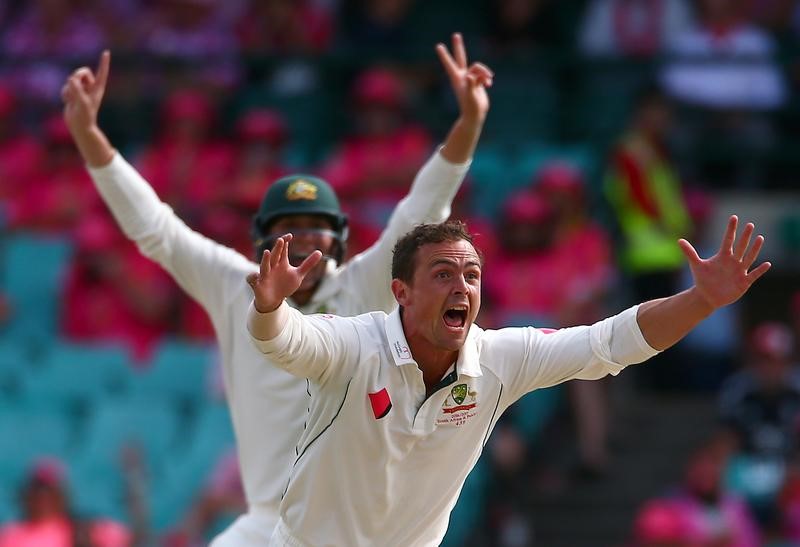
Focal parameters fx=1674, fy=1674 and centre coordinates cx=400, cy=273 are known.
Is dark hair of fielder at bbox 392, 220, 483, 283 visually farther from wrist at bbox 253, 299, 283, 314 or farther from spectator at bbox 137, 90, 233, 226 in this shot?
spectator at bbox 137, 90, 233, 226

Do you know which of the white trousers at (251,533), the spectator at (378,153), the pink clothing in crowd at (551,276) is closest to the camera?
the white trousers at (251,533)

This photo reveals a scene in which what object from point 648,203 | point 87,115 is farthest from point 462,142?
point 648,203

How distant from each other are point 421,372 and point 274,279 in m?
0.58

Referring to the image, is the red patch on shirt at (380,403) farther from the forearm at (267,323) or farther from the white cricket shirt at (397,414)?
the forearm at (267,323)

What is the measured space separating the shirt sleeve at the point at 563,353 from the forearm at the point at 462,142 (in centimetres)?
123

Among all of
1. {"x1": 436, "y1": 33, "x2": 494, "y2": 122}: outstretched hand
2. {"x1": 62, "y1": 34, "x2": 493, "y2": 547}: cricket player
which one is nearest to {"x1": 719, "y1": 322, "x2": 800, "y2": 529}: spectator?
{"x1": 436, "y1": 33, "x2": 494, "y2": 122}: outstretched hand

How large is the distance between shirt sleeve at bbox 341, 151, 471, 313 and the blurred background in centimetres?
285

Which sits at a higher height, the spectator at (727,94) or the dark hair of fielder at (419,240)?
the spectator at (727,94)

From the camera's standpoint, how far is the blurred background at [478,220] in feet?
30.2

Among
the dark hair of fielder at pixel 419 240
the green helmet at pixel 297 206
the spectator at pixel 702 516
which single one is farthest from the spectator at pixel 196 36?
the dark hair of fielder at pixel 419 240

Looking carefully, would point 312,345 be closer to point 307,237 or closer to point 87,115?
point 307,237

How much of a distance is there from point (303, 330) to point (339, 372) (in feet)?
0.68

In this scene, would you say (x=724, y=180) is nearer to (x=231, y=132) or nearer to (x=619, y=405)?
(x=619, y=405)

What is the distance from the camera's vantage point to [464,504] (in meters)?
9.12
